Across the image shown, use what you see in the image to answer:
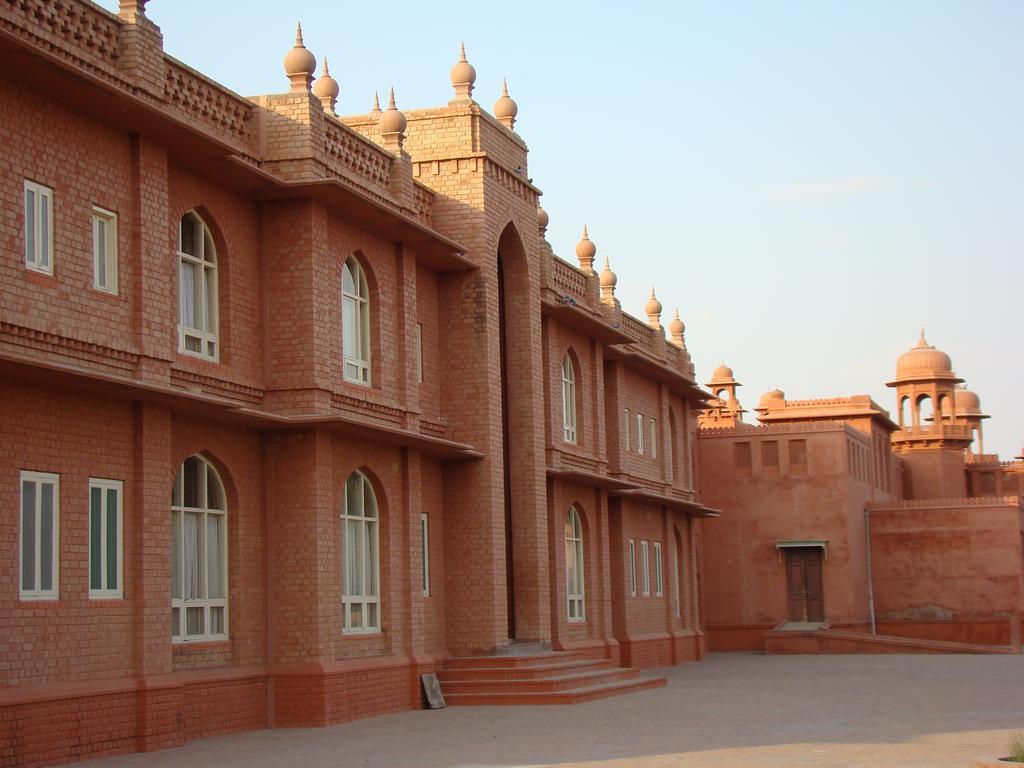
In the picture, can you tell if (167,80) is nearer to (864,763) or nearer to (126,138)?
(126,138)

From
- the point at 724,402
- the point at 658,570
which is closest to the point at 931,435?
the point at 724,402

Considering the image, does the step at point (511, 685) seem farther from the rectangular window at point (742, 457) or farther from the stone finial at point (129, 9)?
the rectangular window at point (742, 457)

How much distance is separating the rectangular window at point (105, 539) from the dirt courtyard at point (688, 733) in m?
1.77

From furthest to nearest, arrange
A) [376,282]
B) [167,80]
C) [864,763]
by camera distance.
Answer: [376,282] < [167,80] < [864,763]

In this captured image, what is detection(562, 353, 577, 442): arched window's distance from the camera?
3036 cm

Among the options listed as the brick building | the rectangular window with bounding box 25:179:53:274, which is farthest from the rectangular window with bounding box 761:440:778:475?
the rectangular window with bounding box 25:179:53:274

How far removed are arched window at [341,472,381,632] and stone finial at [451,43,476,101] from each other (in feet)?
24.4

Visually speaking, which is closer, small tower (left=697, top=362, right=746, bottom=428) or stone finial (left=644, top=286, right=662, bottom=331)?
stone finial (left=644, top=286, right=662, bottom=331)

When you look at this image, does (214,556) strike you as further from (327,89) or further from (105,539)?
(327,89)

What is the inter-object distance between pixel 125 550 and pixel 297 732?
336cm

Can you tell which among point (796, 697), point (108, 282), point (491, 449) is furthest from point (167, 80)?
point (796, 697)

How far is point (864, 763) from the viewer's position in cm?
1340

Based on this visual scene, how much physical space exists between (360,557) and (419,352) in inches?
144

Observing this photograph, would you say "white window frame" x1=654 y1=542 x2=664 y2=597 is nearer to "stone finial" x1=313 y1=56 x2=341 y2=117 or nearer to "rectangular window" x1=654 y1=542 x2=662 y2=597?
"rectangular window" x1=654 y1=542 x2=662 y2=597
